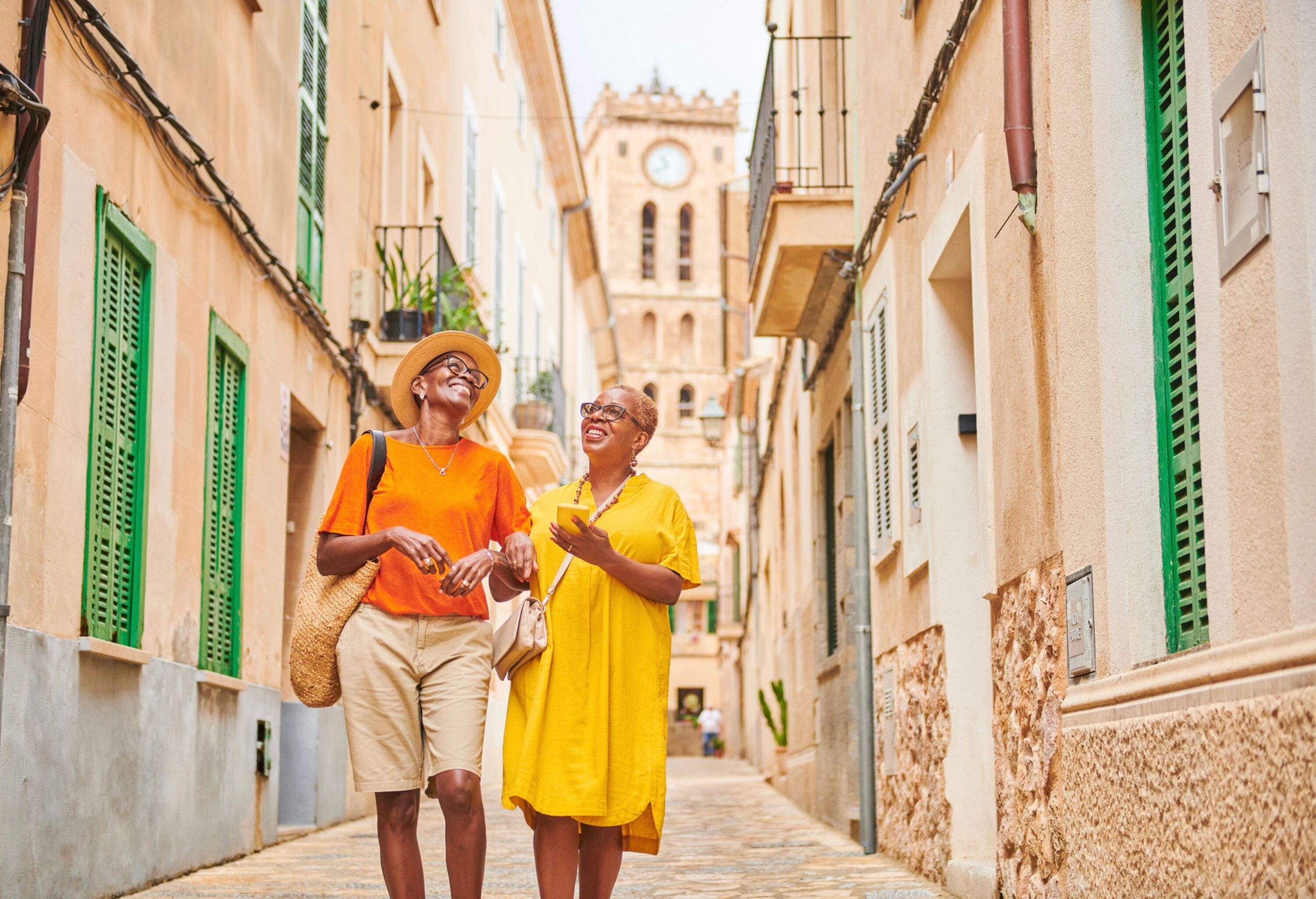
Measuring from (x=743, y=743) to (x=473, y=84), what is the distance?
19902 millimetres

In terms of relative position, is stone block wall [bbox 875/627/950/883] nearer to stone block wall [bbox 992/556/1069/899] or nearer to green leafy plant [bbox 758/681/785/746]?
stone block wall [bbox 992/556/1069/899]

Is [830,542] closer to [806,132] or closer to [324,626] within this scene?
[806,132]

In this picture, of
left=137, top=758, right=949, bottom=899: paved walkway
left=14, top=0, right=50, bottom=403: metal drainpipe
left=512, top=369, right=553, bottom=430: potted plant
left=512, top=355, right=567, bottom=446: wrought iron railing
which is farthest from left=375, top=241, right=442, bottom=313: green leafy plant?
left=14, top=0, right=50, bottom=403: metal drainpipe

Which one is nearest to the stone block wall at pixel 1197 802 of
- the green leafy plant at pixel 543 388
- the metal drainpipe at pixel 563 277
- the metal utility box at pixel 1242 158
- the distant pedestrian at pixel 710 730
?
the metal utility box at pixel 1242 158

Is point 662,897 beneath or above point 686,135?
beneath

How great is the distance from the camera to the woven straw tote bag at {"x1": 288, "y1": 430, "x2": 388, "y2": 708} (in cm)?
492

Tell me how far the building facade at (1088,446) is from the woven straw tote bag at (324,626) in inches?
85.3

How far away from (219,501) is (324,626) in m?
5.09

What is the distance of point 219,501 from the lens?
9.76 metres

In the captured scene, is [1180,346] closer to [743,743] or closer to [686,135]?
[743,743]

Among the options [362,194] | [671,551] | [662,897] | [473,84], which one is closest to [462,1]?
[473,84]

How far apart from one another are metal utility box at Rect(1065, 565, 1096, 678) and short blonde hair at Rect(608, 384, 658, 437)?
139cm

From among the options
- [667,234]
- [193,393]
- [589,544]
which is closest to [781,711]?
Answer: [193,393]

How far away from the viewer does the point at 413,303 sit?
15.1 m
